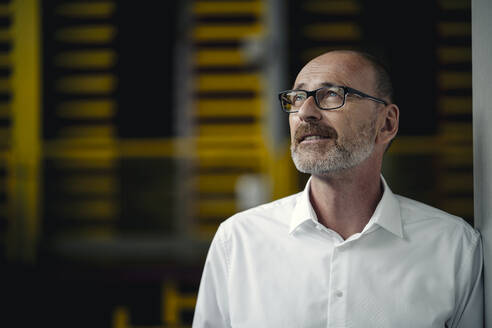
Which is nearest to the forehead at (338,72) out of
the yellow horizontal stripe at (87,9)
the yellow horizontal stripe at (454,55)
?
the yellow horizontal stripe at (454,55)

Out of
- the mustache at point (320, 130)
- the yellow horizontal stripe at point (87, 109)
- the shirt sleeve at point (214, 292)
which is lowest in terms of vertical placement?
the shirt sleeve at point (214, 292)

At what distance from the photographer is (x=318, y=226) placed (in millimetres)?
1346

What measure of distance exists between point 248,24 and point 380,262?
→ 390 centimetres

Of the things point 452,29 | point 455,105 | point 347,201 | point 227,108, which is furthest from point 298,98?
point 452,29

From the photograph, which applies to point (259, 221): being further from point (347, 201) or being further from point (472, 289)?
point (472, 289)

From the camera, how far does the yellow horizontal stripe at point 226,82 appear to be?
15.9 feet

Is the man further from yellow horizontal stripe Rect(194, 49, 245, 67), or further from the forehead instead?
yellow horizontal stripe Rect(194, 49, 245, 67)

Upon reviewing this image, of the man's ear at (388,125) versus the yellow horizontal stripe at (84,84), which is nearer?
the man's ear at (388,125)

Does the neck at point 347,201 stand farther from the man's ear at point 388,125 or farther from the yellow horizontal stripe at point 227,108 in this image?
the yellow horizontal stripe at point 227,108

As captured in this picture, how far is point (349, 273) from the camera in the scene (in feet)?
4.19

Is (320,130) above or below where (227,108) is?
below

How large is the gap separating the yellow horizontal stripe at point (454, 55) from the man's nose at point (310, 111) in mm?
3939

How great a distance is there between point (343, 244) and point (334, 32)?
12.7 ft

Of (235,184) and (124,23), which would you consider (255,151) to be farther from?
(124,23)
